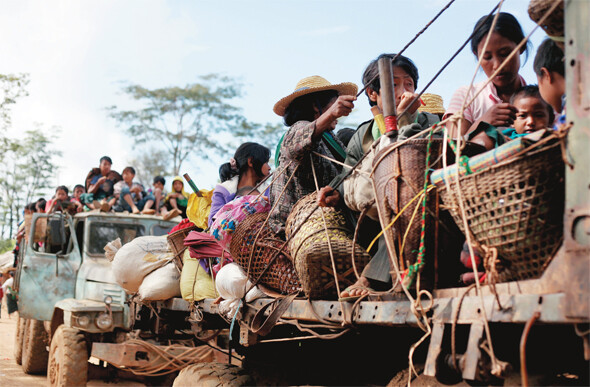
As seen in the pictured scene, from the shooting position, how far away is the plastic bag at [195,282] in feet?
14.9

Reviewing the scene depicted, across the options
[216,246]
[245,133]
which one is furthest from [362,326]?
[245,133]

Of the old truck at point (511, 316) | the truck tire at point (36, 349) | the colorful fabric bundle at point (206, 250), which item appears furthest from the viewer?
the truck tire at point (36, 349)

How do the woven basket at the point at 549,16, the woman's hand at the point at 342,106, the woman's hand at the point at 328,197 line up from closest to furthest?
the woven basket at the point at 549,16 → the woman's hand at the point at 328,197 → the woman's hand at the point at 342,106

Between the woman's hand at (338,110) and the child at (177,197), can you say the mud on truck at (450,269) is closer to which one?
the woman's hand at (338,110)

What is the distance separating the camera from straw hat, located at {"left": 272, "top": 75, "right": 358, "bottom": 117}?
3.99 metres

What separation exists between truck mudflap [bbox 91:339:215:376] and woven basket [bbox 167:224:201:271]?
1.35 meters

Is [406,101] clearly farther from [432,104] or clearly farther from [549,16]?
[432,104]

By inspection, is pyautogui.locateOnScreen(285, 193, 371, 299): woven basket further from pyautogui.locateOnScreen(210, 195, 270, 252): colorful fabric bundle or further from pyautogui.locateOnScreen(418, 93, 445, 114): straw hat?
pyautogui.locateOnScreen(418, 93, 445, 114): straw hat

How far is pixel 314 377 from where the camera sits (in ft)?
12.7

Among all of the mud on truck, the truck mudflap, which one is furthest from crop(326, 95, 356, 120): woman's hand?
the truck mudflap

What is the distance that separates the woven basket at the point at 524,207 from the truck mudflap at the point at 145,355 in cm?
455

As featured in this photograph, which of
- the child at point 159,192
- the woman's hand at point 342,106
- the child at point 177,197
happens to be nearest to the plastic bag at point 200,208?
the woman's hand at point 342,106

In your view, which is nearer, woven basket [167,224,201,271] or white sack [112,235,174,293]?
woven basket [167,224,201,271]

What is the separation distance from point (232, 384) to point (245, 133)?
27.1 metres
